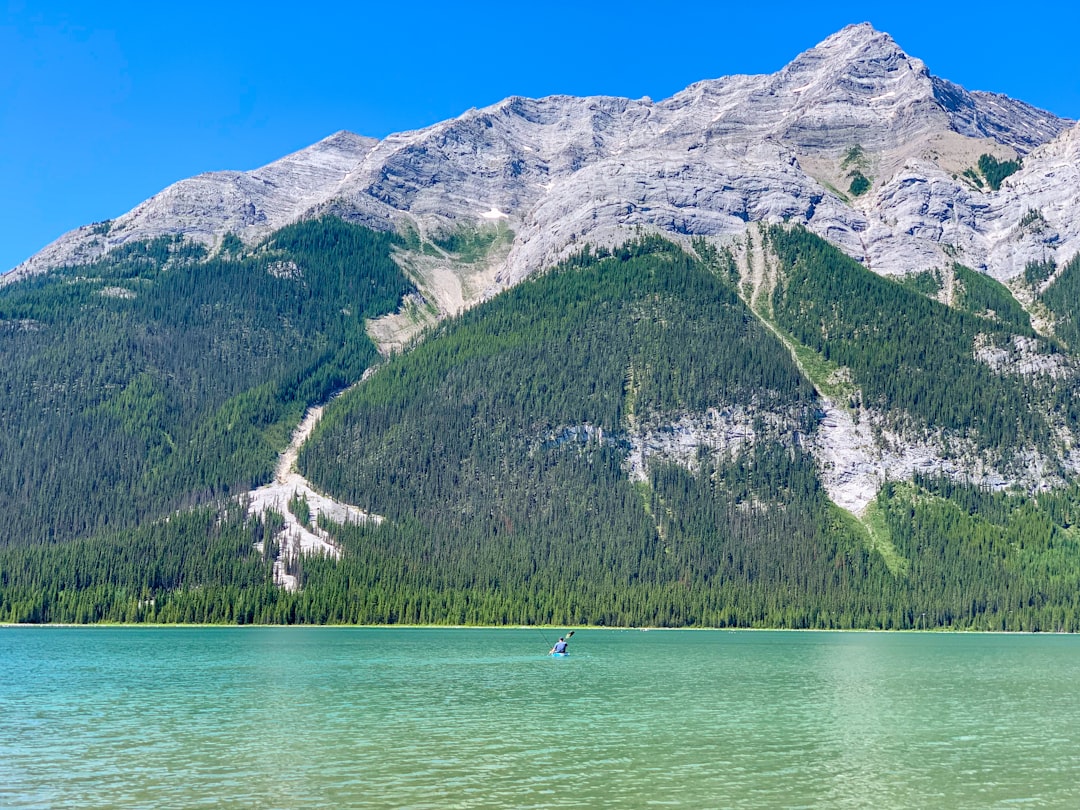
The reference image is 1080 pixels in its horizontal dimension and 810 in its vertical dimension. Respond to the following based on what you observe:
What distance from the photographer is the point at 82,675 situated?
327 feet

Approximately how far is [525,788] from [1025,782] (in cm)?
2267

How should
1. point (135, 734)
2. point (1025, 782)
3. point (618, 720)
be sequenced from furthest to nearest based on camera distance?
point (618, 720), point (135, 734), point (1025, 782)

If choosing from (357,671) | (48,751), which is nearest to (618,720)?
(48,751)

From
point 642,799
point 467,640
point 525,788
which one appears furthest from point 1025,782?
point 467,640

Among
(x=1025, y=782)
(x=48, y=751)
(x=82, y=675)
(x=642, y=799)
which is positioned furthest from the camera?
(x=82, y=675)

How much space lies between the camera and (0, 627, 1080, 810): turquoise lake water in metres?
47.8

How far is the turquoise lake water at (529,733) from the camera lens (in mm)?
47844

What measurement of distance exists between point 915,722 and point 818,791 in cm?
2634

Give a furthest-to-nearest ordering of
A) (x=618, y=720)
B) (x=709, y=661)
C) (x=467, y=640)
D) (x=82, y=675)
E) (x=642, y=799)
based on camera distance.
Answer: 1. (x=467, y=640)
2. (x=709, y=661)
3. (x=82, y=675)
4. (x=618, y=720)
5. (x=642, y=799)

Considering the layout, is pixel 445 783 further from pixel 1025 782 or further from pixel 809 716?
pixel 809 716

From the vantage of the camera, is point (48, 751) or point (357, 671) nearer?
point (48, 751)

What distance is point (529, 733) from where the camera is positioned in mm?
64688

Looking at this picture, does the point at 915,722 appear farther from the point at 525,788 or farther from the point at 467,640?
the point at 467,640

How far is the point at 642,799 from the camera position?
46.5 m
